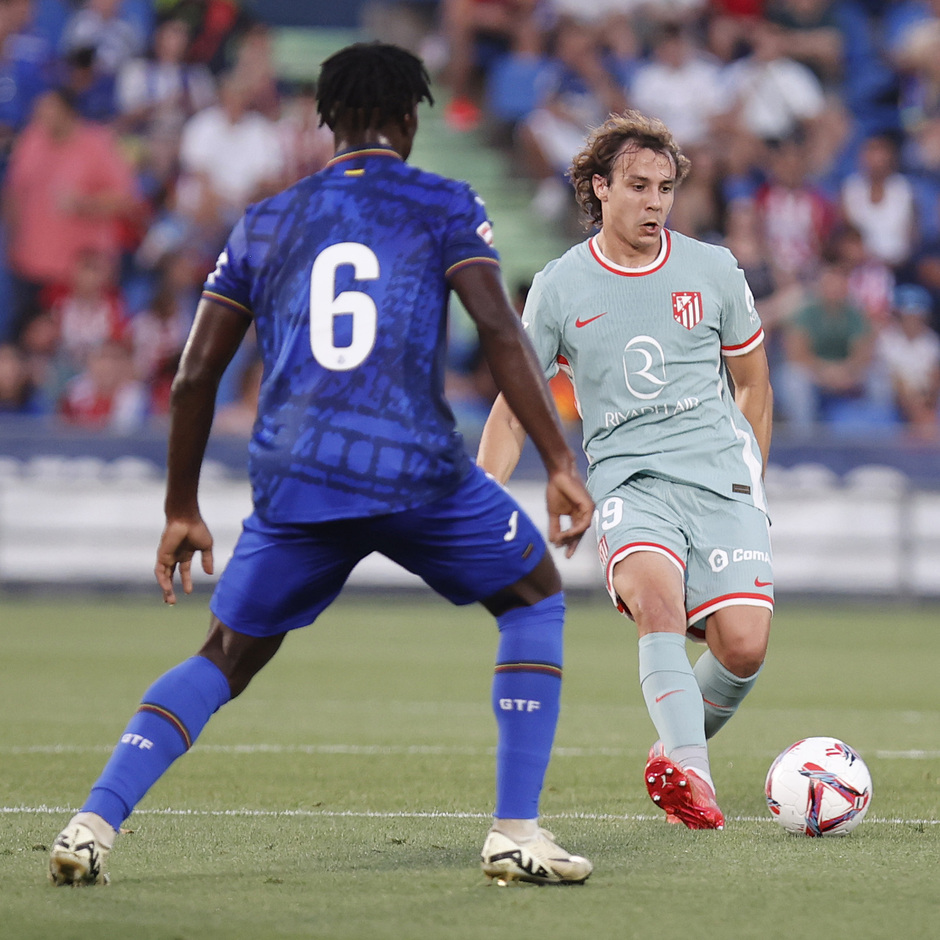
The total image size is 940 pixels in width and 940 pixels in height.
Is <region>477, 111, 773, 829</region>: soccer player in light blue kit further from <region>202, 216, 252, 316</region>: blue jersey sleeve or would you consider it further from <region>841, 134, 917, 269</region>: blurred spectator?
<region>841, 134, 917, 269</region>: blurred spectator

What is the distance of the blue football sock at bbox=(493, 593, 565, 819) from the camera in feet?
14.1

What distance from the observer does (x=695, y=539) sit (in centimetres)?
570

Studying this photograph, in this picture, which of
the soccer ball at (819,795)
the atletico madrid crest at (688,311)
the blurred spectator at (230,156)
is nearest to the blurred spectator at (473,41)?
the blurred spectator at (230,156)

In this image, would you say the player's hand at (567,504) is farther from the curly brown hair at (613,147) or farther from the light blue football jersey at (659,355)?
the curly brown hair at (613,147)

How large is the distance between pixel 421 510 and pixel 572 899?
1.00 m

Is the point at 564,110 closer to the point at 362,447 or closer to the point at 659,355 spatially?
the point at 659,355

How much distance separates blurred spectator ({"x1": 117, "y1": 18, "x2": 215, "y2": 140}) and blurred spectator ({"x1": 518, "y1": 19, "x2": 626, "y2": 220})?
3553mm

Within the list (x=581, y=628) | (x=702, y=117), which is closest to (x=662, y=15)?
(x=702, y=117)

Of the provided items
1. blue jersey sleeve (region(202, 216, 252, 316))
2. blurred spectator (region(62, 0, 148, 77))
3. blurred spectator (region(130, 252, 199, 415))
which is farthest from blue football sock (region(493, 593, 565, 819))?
blurred spectator (region(62, 0, 148, 77))

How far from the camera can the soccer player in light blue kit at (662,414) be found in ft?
18.5

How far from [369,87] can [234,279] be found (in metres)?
0.58

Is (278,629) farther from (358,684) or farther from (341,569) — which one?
(358,684)

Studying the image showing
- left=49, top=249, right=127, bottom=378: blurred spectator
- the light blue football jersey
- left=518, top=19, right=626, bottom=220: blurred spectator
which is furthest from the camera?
left=518, top=19, right=626, bottom=220: blurred spectator

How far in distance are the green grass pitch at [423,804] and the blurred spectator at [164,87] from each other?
24.3 ft
